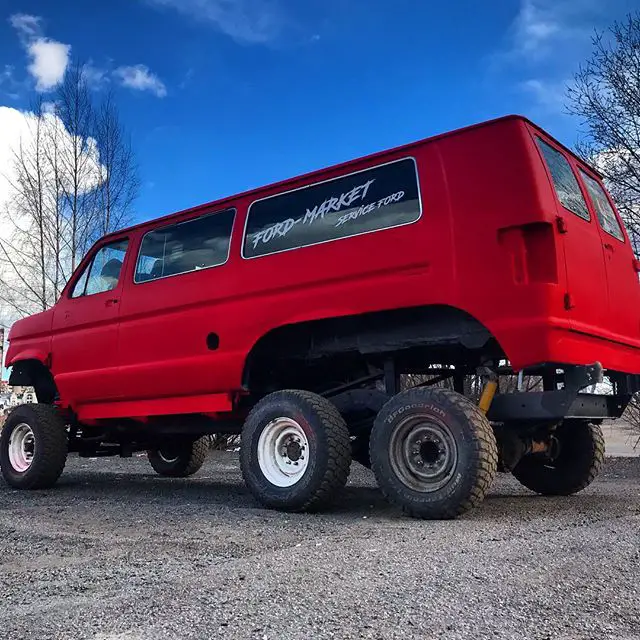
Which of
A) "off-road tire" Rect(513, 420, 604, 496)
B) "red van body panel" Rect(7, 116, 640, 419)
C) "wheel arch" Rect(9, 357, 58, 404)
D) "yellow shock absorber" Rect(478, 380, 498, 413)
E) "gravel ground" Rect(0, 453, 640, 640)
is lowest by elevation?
"gravel ground" Rect(0, 453, 640, 640)

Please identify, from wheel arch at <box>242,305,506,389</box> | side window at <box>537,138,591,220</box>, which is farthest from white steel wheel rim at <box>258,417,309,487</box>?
side window at <box>537,138,591,220</box>

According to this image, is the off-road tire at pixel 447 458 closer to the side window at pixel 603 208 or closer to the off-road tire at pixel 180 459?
the side window at pixel 603 208

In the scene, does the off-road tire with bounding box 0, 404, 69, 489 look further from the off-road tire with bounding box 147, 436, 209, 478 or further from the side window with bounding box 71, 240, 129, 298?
the off-road tire with bounding box 147, 436, 209, 478

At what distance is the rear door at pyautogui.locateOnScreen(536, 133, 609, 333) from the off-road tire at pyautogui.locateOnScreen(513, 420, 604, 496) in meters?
1.44

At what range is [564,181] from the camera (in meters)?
5.20

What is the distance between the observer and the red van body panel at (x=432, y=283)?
14.8ft

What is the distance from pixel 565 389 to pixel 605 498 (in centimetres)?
189

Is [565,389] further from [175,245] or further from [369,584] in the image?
[175,245]

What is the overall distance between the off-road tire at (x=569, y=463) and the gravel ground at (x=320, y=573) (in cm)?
61

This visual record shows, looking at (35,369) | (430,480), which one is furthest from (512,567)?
(35,369)

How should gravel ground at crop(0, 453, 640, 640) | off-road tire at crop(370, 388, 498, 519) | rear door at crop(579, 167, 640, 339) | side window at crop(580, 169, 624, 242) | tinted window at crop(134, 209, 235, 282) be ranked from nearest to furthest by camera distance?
gravel ground at crop(0, 453, 640, 640), off-road tire at crop(370, 388, 498, 519), rear door at crop(579, 167, 640, 339), side window at crop(580, 169, 624, 242), tinted window at crop(134, 209, 235, 282)

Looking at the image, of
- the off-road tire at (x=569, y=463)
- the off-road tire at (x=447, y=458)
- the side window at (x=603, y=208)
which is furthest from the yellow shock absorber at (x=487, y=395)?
the side window at (x=603, y=208)

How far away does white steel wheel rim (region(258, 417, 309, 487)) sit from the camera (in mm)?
5352

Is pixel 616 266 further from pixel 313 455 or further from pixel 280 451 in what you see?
pixel 280 451
